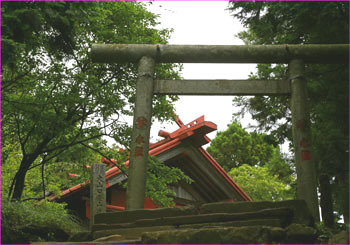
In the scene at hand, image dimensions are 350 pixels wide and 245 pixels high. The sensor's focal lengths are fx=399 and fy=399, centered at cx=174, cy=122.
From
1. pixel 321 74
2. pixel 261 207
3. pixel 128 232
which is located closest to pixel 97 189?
pixel 128 232

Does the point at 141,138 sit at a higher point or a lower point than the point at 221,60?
lower

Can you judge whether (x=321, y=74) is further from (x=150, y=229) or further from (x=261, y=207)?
(x=150, y=229)

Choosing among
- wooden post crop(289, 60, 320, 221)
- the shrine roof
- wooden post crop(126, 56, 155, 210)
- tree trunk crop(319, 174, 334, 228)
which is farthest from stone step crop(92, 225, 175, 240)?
the shrine roof

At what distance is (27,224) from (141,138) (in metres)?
2.19

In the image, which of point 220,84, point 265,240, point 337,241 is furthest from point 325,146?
point 265,240

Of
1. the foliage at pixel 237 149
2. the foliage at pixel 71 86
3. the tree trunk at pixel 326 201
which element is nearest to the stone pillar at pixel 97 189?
the foliage at pixel 71 86

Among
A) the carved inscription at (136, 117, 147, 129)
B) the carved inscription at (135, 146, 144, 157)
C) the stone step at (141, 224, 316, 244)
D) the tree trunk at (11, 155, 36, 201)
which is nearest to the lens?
the stone step at (141, 224, 316, 244)

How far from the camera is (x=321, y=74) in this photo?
8594mm

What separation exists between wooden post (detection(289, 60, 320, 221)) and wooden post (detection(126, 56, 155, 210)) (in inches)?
96.4

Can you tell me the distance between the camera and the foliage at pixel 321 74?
7.57 m

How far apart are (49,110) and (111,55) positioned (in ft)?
8.56

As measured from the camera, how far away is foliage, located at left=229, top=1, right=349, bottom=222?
7.57 metres

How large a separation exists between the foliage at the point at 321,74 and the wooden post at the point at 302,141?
392 millimetres

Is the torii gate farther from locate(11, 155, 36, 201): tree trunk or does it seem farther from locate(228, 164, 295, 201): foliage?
locate(228, 164, 295, 201): foliage
